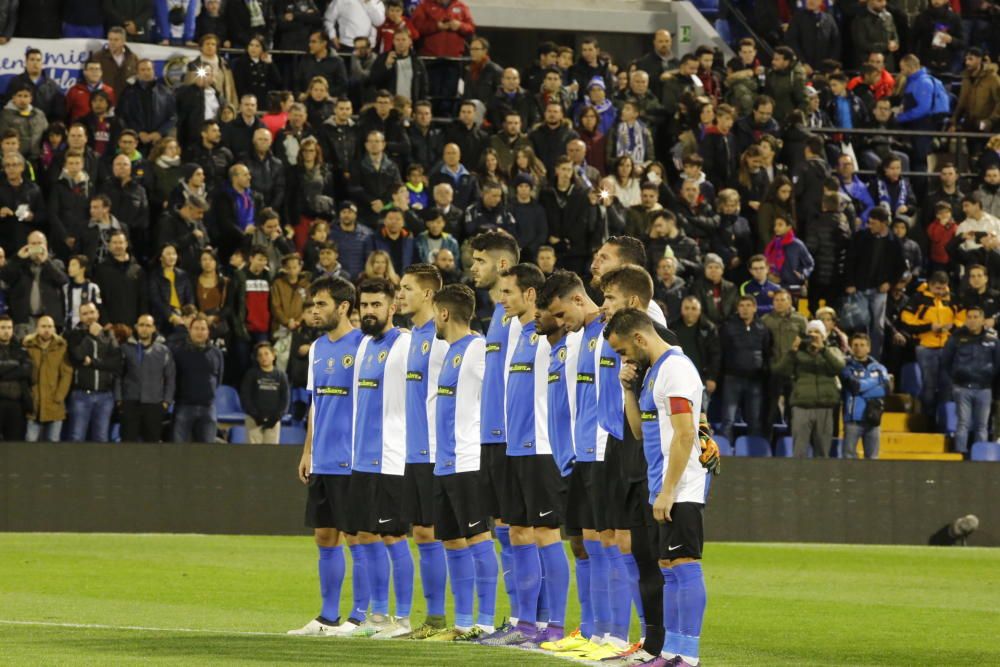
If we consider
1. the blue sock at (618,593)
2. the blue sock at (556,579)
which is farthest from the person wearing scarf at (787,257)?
the blue sock at (618,593)

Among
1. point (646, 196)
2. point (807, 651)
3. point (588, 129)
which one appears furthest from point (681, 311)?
point (807, 651)

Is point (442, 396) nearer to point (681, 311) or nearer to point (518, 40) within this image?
point (681, 311)

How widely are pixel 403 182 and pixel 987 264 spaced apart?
8.41 meters

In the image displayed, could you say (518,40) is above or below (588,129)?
above

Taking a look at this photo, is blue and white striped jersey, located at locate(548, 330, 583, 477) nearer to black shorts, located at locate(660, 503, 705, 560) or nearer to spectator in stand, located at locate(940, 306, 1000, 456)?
black shorts, located at locate(660, 503, 705, 560)

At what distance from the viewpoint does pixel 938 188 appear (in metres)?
28.2

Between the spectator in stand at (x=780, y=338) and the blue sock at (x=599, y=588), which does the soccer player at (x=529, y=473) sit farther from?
the spectator in stand at (x=780, y=338)

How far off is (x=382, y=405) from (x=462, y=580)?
4.48ft

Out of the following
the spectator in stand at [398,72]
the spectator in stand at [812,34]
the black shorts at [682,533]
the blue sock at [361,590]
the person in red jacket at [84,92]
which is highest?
the spectator in stand at [812,34]

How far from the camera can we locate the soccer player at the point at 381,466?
1249 cm

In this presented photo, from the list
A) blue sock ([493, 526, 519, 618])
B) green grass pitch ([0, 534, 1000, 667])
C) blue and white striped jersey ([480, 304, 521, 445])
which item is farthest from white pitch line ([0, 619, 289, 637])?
blue and white striped jersey ([480, 304, 521, 445])

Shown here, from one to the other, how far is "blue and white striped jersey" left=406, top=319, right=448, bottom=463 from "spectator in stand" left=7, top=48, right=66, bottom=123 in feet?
42.5

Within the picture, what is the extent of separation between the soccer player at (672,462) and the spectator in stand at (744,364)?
1304 centimetres

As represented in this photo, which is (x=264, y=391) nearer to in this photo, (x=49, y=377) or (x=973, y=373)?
(x=49, y=377)
